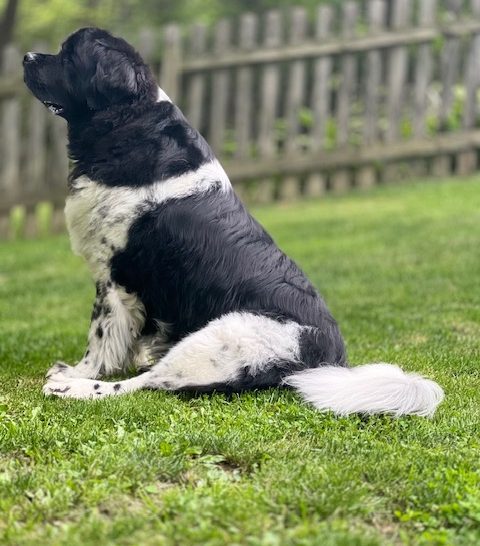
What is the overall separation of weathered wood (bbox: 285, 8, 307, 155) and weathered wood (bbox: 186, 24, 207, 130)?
1026 mm

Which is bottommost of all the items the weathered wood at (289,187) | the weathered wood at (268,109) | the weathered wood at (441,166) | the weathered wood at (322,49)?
the weathered wood at (289,187)

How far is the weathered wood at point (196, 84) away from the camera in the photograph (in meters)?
10.2

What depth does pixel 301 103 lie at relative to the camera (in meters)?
10.7

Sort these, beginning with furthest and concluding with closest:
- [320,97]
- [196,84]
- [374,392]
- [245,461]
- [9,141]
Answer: [320,97] → [196,84] → [9,141] → [374,392] → [245,461]

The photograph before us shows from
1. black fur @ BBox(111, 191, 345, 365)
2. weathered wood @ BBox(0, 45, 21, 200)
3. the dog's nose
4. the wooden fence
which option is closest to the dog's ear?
the dog's nose

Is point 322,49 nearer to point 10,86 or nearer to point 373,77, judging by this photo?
point 373,77

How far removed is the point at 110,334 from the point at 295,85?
6.44 meters

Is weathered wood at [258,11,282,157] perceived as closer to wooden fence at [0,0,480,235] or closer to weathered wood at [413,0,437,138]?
wooden fence at [0,0,480,235]

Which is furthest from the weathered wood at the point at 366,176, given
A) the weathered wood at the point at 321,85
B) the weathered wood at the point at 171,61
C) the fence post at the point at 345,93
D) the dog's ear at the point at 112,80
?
the dog's ear at the point at 112,80

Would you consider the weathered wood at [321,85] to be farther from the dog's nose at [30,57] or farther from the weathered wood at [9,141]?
the dog's nose at [30,57]

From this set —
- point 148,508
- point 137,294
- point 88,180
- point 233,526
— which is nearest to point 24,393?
point 137,294

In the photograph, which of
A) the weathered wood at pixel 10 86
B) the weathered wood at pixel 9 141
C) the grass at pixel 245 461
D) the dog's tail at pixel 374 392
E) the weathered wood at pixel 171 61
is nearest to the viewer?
the grass at pixel 245 461

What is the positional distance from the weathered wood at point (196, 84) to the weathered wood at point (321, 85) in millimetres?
1328

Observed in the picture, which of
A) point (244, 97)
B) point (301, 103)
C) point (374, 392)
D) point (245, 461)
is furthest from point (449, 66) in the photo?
point (245, 461)
